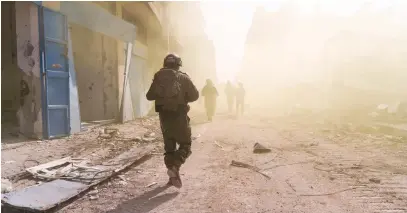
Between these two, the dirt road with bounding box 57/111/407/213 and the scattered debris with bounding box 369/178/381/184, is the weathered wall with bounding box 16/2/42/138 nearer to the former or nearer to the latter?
the dirt road with bounding box 57/111/407/213

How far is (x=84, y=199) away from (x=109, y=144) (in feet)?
11.3

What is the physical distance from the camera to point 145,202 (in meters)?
3.39

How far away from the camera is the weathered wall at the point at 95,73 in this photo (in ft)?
33.1

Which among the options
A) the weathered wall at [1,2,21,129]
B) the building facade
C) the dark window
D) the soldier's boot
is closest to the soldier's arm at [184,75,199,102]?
the soldier's boot

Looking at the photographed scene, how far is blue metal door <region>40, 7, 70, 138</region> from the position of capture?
6.71m

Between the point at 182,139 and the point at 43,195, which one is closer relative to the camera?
the point at 43,195

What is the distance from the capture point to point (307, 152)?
20.7 feet

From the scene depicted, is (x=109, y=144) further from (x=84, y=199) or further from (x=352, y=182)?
(x=352, y=182)

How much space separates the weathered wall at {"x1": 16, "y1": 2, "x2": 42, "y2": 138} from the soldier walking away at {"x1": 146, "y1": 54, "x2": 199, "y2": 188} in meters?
3.99

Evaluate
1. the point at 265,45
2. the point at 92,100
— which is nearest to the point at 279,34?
the point at 265,45

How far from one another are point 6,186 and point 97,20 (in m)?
6.46

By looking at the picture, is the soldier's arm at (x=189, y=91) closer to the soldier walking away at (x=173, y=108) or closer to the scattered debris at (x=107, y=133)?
the soldier walking away at (x=173, y=108)

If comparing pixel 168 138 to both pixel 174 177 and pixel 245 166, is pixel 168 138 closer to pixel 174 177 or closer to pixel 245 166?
pixel 174 177

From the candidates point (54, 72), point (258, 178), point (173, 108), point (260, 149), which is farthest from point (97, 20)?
point (258, 178)
